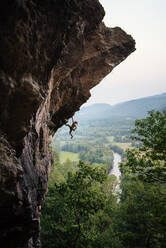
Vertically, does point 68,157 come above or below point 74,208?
below

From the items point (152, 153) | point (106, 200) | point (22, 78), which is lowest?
point (106, 200)

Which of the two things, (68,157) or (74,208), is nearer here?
(74,208)

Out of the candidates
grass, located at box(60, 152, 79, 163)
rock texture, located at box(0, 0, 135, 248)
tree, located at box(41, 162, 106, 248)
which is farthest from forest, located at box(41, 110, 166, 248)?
grass, located at box(60, 152, 79, 163)

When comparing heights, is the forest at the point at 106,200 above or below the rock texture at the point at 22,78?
below

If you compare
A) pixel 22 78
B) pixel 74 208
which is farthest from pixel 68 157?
pixel 22 78

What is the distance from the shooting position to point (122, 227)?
15.2m

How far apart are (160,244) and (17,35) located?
15908 mm

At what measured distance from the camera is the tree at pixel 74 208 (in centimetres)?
1154

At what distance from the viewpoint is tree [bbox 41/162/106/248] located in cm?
1154

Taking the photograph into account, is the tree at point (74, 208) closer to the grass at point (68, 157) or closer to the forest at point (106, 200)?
the forest at point (106, 200)

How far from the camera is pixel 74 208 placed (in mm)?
11625

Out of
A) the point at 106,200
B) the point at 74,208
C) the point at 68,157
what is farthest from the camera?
the point at 68,157

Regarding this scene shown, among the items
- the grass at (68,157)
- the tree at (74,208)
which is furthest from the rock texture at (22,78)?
the grass at (68,157)

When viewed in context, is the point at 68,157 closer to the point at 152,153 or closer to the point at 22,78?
the point at 152,153
